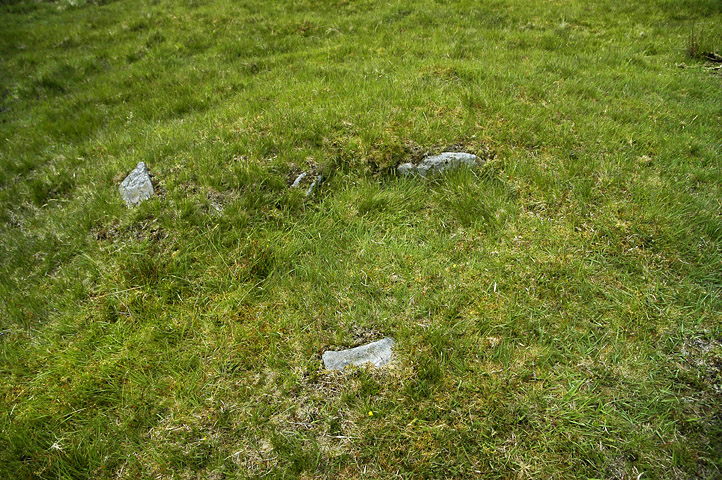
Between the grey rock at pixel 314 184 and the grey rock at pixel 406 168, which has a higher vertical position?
the grey rock at pixel 314 184

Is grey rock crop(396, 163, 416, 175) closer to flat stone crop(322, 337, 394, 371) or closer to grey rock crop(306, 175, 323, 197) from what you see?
grey rock crop(306, 175, 323, 197)

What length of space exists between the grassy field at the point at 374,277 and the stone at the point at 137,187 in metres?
0.15

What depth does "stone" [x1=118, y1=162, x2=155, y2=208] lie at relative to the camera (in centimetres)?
545

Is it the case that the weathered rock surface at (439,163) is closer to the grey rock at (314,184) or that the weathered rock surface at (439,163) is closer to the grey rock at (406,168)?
the grey rock at (406,168)

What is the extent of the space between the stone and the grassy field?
0.48 feet

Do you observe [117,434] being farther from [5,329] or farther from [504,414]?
[504,414]

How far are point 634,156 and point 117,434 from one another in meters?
7.48

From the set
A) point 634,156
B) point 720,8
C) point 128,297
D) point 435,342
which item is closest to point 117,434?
point 128,297

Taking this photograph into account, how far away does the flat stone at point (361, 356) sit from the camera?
3766 millimetres

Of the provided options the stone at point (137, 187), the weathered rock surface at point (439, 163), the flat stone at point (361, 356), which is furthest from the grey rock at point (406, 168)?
the stone at point (137, 187)

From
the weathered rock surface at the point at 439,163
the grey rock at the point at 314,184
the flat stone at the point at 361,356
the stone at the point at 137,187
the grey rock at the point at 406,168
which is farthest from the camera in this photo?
the grey rock at the point at 406,168

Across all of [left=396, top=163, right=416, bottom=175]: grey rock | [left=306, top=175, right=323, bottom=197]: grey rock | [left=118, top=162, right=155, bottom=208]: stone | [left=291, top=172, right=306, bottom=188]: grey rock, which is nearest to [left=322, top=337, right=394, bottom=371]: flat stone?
[left=306, top=175, right=323, bottom=197]: grey rock

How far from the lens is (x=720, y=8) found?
11258mm

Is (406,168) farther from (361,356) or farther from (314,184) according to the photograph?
(361,356)
